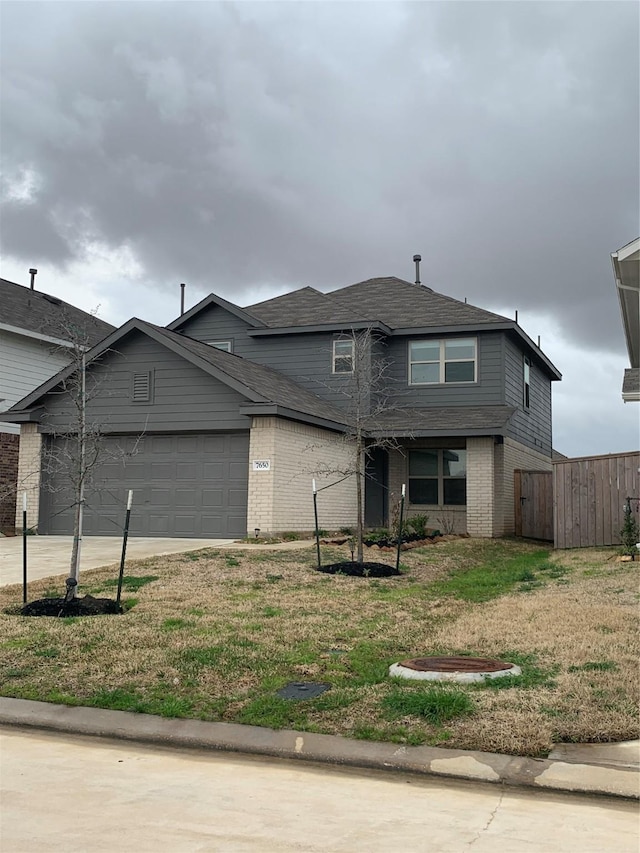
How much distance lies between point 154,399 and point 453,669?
1322cm

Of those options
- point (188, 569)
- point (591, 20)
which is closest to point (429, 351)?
point (591, 20)

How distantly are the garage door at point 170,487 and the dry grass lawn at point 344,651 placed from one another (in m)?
5.70

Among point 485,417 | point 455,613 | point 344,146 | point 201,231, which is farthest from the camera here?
point 201,231

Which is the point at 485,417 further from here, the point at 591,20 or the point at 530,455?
the point at 591,20

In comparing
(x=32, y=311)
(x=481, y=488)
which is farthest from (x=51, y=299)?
(x=481, y=488)

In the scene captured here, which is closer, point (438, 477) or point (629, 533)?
point (629, 533)

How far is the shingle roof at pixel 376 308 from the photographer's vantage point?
22.6 meters

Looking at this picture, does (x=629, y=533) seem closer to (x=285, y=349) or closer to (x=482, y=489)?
(x=482, y=489)

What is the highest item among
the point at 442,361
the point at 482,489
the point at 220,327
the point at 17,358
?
the point at 220,327

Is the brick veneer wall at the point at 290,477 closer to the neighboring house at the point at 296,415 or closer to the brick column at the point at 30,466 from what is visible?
the neighboring house at the point at 296,415

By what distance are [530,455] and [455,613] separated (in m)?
16.5

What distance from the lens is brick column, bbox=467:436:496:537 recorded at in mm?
20344

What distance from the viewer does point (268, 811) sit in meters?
3.91

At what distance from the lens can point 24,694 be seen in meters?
5.88
